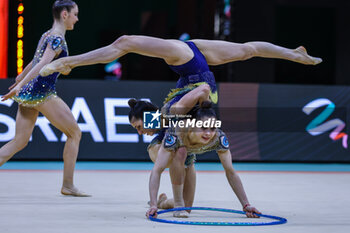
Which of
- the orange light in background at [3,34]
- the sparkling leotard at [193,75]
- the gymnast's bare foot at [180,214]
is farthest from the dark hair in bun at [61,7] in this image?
the orange light in background at [3,34]

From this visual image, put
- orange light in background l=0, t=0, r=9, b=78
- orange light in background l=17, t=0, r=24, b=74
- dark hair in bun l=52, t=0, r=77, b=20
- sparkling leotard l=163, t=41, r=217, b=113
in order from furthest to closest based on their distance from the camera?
orange light in background l=17, t=0, r=24, b=74 < orange light in background l=0, t=0, r=9, b=78 < dark hair in bun l=52, t=0, r=77, b=20 < sparkling leotard l=163, t=41, r=217, b=113

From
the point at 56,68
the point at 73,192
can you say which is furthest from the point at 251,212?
the point at 73,192

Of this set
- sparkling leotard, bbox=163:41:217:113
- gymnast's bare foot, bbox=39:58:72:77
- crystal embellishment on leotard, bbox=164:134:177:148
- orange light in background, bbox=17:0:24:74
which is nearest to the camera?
gymnast's bare foot, bbox=39:58:72:77

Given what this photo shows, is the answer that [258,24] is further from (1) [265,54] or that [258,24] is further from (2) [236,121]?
(1) [265,54]

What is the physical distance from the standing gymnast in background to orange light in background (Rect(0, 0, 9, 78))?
513 cm

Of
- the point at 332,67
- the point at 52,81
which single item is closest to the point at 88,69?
the point at 332,67

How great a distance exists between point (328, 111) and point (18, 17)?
241 inches

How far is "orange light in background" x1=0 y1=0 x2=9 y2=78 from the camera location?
10.3 meters

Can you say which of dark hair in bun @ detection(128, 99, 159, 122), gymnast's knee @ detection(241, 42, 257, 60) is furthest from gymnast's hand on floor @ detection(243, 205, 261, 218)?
Answer: gymnast's knee @ detection(241, 42, 257, 60)

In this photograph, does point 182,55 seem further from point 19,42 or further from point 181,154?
point 19,42

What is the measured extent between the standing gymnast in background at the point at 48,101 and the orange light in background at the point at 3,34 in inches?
202

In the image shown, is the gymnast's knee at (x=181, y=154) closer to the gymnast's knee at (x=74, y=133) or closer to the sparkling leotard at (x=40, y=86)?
the gymnast's knee at (x=74, y=133)

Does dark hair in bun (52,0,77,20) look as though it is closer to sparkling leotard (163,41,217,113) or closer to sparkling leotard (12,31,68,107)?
sparkling leotard (12,31,68,107)

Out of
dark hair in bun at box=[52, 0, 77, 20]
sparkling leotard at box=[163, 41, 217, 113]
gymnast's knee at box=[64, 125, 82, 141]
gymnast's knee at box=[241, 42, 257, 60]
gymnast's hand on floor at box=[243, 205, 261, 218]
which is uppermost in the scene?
dark hair in bun at box=[52, 0, 77, 20]
